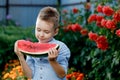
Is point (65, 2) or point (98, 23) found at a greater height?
point (98, 23)

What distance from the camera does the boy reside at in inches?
155

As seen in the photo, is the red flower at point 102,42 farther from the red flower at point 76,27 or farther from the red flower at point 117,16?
the red flower at point 76,27

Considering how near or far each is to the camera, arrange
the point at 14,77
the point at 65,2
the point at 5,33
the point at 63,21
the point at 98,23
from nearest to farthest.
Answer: the point at 98,23 < the point at 14,77 < the point at 63,21 < the point at 5,33 < the point at 65,2

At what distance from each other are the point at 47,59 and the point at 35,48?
0.24m

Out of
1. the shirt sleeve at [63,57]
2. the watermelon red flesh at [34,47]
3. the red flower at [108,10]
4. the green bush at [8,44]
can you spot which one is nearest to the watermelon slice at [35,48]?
the watermelon red flesh at [34,47]

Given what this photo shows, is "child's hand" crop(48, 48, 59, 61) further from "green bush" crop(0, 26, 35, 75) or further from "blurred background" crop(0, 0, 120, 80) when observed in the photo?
"green bush" crop(0, 26, 35, 75)

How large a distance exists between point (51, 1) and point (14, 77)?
4712 millimetres

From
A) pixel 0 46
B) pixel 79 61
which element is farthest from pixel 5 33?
pixel 79 61

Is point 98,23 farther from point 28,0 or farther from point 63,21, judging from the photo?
point 28,0

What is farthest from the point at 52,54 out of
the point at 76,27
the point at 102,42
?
the point at 76,27

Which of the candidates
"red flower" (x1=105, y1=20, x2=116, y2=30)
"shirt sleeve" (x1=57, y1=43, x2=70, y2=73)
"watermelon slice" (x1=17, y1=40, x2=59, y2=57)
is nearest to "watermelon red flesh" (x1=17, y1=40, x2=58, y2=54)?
"watermelon slice" (x1=17, y1=40, x2=59, y2=57)

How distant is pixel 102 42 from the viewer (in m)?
6.20

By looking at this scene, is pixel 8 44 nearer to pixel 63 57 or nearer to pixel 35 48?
pixel 35 48

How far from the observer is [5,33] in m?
9.23
